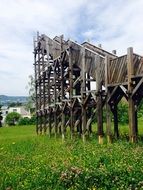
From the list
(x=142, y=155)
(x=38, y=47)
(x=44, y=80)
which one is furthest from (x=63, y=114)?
(x=142, y=155)

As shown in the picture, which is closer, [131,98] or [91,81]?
[131,98]

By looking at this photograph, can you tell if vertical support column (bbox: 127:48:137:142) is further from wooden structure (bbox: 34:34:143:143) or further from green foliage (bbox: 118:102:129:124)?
green foliage (bbox: 118:102:129:124)

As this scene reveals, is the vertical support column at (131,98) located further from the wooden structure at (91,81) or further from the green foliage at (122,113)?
the green foliage at (122,113)

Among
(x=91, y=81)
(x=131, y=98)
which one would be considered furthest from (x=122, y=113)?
(x=131, y=98)

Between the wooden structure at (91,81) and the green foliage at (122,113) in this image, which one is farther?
the green foliage at (122,113)

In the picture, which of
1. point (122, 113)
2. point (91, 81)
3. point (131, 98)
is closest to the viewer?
point (131, 98)

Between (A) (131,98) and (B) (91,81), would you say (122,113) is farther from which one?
(A) (131,98)

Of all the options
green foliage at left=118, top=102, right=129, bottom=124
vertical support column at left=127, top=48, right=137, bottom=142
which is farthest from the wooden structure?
green foliage at left=118, top=102, right=129, bottom=124

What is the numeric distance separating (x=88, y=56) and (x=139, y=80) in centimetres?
520

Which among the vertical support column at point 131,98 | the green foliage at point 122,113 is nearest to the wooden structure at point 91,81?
the vertical support column at point 131,98

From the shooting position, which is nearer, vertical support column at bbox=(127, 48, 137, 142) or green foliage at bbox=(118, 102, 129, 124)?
vertical support column at bbox=(127, 48, 137, 142)

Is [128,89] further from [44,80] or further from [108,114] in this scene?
[44,80]

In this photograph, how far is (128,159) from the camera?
37.0ft

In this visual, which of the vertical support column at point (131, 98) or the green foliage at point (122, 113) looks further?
the green foliage at point (122, 113)
